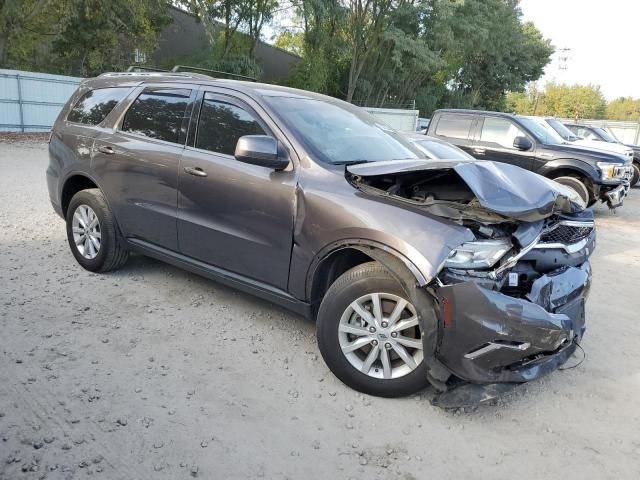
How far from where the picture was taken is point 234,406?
302cm

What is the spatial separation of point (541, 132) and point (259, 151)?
8.38m

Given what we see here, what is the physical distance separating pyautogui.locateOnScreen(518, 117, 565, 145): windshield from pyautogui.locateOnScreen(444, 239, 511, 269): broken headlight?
7.80 m

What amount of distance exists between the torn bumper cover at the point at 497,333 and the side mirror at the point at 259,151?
1.42 m

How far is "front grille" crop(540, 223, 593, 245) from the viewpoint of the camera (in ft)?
11.0

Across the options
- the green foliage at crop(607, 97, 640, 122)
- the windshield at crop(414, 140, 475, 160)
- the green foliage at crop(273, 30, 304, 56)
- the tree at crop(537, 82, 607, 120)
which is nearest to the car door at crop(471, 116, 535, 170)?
the windshield at crop(414, 140, 475, 160)

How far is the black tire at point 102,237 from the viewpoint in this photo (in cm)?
468

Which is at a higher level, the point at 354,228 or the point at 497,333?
the point at 354,228

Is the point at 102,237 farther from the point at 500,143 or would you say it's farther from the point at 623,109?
the point at 623,109

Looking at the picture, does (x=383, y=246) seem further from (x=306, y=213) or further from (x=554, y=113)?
(x=554, y=113)

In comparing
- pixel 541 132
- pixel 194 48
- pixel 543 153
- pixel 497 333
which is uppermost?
pixel 194 48

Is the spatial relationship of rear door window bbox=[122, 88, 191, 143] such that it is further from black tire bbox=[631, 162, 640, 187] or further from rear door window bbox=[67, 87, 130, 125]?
black tire bbox=[631, 162, 640, 187]

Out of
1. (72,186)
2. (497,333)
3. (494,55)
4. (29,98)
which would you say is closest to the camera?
(497,333)

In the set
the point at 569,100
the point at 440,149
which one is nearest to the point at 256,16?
the point at 440,149

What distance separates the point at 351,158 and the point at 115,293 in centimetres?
242
